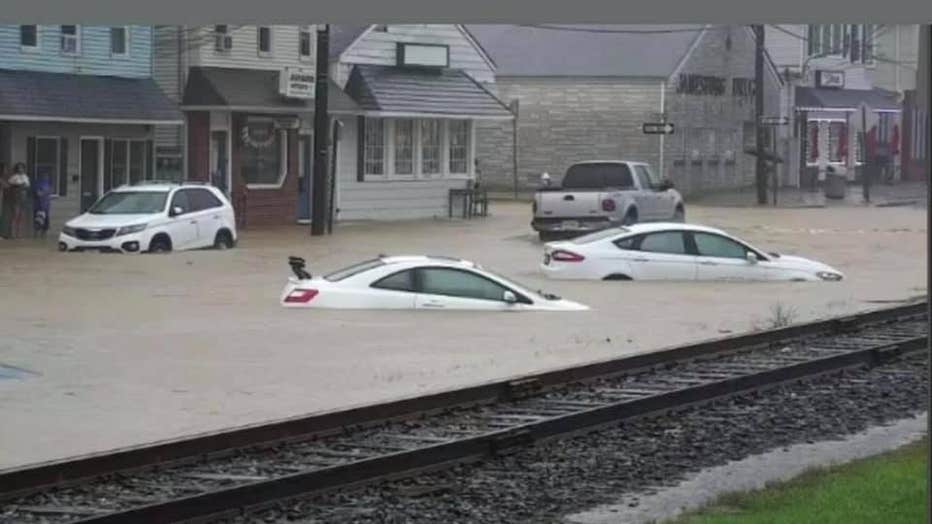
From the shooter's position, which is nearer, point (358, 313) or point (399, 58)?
point (358, 313)

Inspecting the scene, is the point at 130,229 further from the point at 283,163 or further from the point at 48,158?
the point at 283,163

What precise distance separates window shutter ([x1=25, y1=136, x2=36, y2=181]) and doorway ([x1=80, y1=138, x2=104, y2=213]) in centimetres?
169

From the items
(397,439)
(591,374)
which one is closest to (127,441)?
(397,439)

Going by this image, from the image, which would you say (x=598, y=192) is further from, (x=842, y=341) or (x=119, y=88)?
(x=842, y=341)

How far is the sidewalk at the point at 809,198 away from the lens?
186 ft

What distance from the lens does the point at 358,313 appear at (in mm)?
25641

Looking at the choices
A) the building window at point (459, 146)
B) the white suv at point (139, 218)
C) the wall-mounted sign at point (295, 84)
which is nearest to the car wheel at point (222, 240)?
the white suv at point (139, 218)

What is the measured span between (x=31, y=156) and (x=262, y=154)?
7663 millimetres

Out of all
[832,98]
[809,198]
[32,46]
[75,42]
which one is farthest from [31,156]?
[832,98]

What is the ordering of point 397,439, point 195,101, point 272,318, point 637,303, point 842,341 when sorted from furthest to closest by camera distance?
point 195,101
point 637,303
point 272,318
point 842,341
point 397,439

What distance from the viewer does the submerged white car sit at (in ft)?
85.1

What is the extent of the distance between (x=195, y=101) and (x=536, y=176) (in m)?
18.9

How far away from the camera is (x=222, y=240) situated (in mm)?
37062

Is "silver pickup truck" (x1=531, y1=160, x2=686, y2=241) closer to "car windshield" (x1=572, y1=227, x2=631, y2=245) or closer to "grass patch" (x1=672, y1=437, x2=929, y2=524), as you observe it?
"car windshield" (x1=572, y1=227, x2=631, y2=245)
